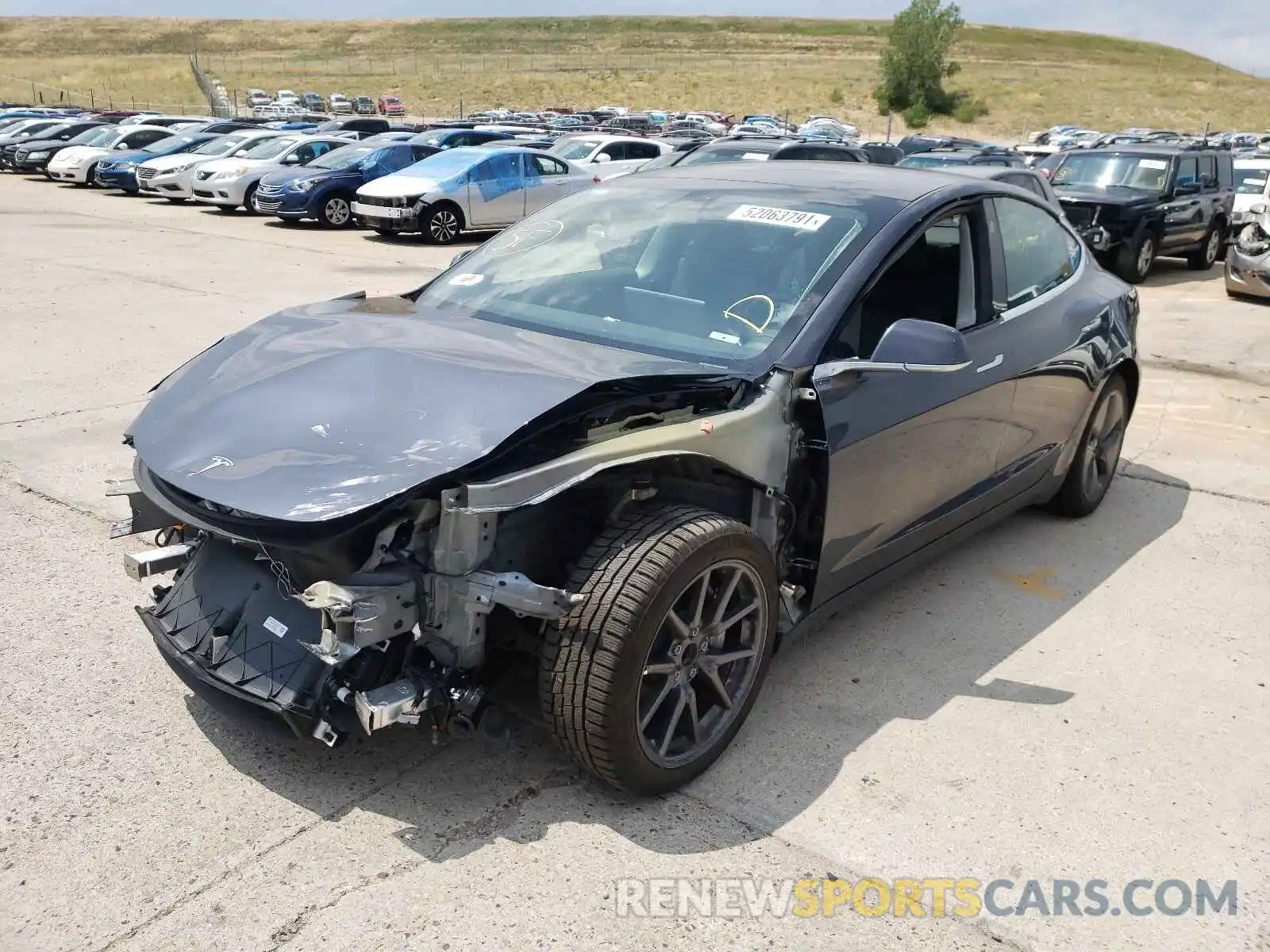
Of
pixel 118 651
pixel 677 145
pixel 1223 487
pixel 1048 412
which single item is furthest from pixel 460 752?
pixel 677 145

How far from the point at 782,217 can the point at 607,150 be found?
17.4 metres

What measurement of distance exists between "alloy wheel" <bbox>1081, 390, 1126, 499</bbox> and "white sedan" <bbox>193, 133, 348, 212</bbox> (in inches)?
645

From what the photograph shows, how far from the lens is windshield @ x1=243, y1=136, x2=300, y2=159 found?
20812 millimetres

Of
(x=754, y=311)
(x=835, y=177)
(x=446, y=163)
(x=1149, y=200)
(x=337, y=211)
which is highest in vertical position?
(x=835, y=177)

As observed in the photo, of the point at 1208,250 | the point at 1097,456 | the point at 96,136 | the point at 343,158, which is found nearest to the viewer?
the point at 1097,456

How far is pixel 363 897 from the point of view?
256 centimetres

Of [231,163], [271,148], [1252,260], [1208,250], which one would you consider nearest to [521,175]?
[231,163]

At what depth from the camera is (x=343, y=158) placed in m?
18.8

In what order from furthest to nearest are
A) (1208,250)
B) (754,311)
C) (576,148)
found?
(576,148) → (1208,250) → (754,311)

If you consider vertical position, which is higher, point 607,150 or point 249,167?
point 607,150

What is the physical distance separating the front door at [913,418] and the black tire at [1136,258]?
1079 centimetres

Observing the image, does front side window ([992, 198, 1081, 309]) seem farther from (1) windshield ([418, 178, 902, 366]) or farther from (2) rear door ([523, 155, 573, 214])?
(2) rear door ([523, 155, 573, 214])

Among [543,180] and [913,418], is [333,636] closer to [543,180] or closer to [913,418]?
[913,418]

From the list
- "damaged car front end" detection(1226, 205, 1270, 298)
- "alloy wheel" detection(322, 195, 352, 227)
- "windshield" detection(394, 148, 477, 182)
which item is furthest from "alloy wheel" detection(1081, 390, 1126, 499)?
"alloy wheel" detection(322, 195, 352, 227)
